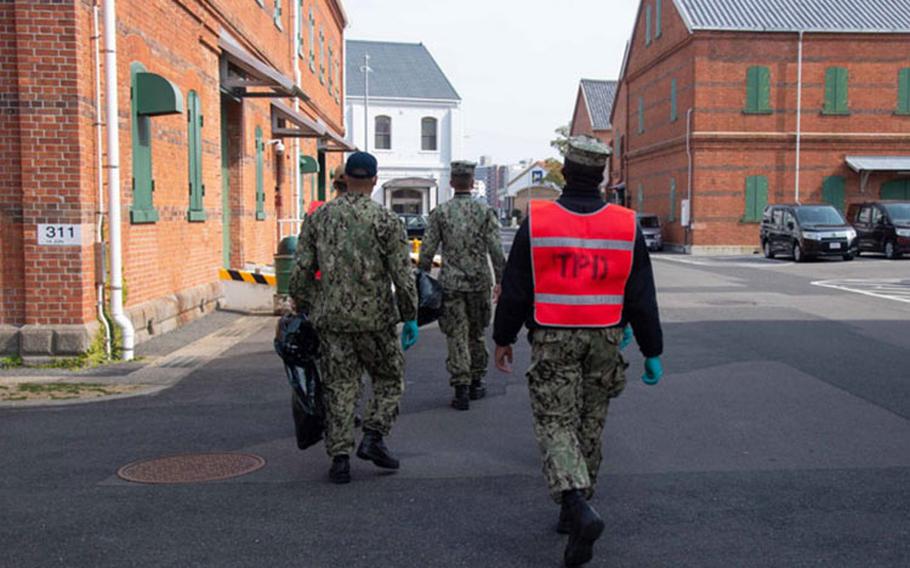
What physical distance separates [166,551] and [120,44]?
771 centimetres

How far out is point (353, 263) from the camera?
17.9 ft

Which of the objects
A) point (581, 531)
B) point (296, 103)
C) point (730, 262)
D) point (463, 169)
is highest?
point (296, 103)

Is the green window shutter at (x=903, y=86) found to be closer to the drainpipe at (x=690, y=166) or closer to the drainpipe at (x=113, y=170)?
the drainpipe at (x=690, y=166)

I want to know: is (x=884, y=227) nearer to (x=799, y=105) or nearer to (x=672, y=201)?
(x=799, y=105)

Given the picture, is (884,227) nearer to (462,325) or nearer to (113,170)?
(462,325)

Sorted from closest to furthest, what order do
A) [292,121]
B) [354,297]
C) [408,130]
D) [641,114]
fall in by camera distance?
1. [354,297]
2. [292,121]
3. [641,114]
4. [408,130]

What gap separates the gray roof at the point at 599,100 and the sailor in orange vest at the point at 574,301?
6179cm

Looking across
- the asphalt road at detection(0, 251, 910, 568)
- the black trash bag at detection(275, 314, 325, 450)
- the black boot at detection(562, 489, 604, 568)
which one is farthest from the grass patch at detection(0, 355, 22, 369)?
the black boot at detection(562, 489, 604, 568)

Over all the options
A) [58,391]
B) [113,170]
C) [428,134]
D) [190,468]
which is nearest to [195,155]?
[113,170]

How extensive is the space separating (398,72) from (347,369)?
53.4 metres

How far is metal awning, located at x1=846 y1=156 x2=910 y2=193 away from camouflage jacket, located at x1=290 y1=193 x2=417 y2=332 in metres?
34.6

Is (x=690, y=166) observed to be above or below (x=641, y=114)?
below

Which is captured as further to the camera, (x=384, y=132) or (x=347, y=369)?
(x=384, y=132)

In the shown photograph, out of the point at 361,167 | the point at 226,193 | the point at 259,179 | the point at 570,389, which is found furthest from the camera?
the point at 259,179
